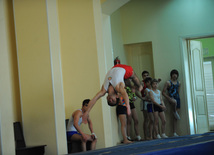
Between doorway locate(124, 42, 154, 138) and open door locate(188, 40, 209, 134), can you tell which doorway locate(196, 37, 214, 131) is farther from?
Result: doorway locate(124, 42, 154, 138)

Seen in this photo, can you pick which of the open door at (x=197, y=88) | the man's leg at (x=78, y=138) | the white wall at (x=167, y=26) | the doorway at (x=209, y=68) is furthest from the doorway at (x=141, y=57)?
the man's leg at (x=78, y=138)

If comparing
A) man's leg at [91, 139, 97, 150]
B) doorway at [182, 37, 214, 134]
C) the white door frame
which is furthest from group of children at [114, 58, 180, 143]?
man's leg at [91, 139, 97, 150]

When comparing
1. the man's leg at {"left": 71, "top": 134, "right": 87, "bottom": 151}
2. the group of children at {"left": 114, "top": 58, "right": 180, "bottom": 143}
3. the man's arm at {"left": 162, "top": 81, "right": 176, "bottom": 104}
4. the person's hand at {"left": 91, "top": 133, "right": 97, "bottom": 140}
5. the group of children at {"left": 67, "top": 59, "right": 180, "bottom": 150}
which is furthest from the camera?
the man's arm at {"left": 162, "top": 81, "right": 176, "bottom": 104}

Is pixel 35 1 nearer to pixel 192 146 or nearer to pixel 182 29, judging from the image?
pixel 192 146

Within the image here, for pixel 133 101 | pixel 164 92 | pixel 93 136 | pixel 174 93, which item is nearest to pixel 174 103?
pixel 174 93

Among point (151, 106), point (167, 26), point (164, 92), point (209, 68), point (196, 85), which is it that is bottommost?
point (151, 106)

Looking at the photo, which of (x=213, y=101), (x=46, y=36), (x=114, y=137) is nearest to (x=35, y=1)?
(x=46, y=36)

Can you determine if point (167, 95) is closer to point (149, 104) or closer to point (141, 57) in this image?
point (149, 104)

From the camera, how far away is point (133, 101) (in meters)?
8.20

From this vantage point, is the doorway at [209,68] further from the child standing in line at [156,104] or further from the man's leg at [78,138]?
the man's leg at [78,138]

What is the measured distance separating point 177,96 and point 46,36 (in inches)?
173

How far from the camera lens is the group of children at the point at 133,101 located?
5762 millimetres

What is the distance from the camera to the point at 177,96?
923 cm

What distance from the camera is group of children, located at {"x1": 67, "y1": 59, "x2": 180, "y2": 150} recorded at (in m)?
5.76
